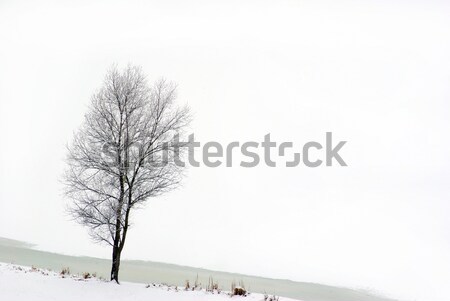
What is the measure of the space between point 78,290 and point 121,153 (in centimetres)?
700

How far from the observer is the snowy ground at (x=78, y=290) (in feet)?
57.5

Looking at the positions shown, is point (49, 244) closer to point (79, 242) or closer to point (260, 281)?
point (79, 242)

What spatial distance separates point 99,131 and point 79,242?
30.4 metres

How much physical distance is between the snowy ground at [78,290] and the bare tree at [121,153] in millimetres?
1631

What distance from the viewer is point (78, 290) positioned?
1869 cm

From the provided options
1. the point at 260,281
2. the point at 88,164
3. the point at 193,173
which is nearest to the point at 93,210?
the point at 88,164

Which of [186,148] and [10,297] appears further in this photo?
[186,148]

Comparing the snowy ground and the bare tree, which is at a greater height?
the bare tree

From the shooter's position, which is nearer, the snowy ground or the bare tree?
the snowy ground

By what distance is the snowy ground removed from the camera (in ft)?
57.5

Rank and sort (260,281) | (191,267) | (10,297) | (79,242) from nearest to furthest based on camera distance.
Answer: (10,297) → (260,281) → (191,267) → (79,242)

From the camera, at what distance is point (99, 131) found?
846 inches

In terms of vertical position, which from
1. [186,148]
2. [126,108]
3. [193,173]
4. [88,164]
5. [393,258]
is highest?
[193,173]

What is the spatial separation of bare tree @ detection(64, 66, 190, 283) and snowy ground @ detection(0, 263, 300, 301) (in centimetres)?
163
